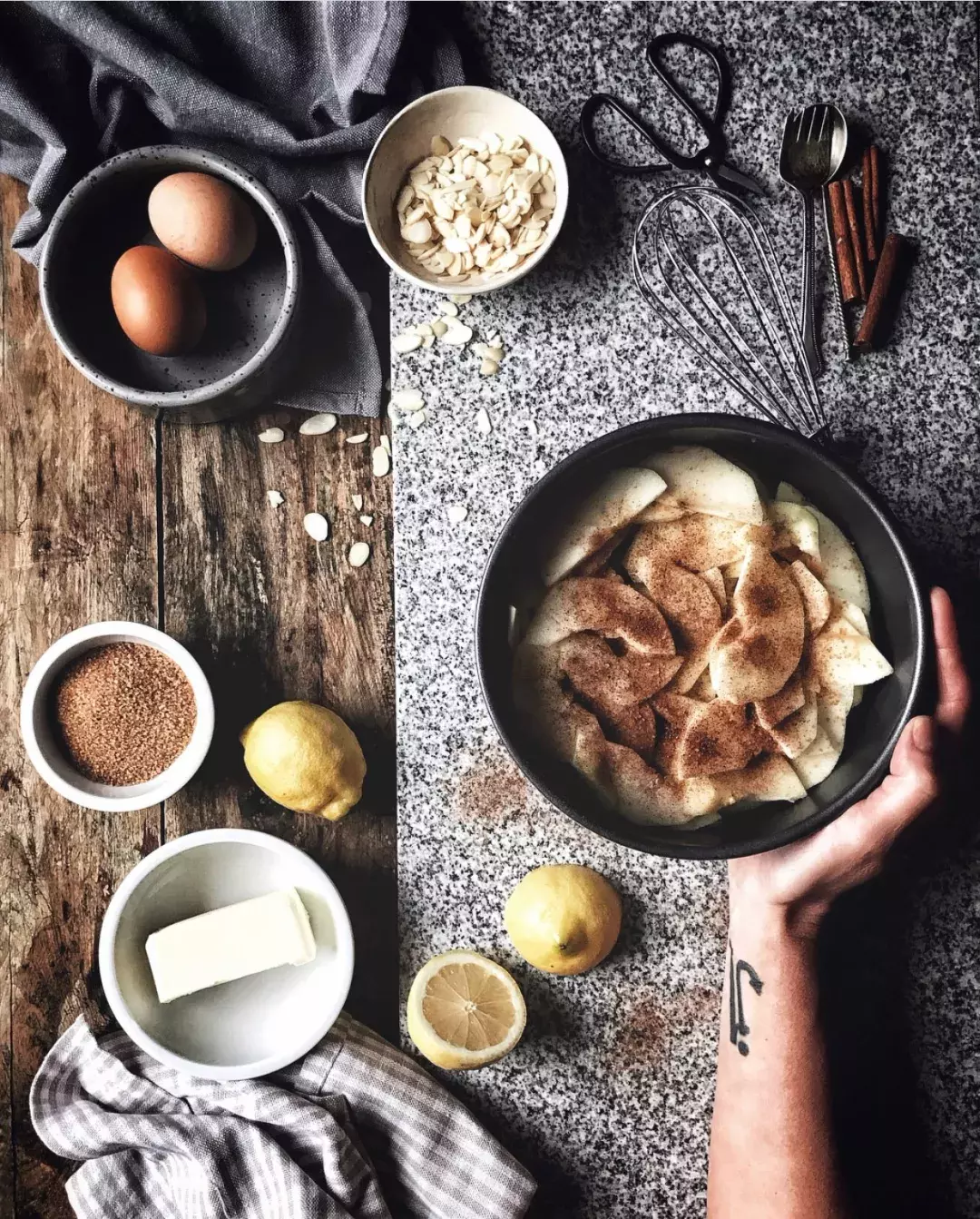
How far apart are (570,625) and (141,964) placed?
1.93 ft

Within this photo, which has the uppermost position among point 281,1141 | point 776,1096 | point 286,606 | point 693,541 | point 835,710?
point 693,541

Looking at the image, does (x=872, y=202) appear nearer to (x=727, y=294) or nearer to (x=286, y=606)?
(x=727, y=294)

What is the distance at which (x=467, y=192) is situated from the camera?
1062 mm

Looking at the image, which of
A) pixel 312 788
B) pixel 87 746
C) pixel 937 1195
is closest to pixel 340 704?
pixel 312 788

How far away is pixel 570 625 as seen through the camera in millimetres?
957

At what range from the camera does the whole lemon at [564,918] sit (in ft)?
3.27

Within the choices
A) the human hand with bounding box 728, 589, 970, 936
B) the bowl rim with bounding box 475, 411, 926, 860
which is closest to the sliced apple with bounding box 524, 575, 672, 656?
the bowl rim with bounding box 475, 411, 926, 860

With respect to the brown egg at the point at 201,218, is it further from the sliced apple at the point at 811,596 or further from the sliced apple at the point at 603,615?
the sliced apple at the point at 811,596

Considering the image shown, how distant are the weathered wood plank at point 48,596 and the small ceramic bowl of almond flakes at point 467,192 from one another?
0.38m

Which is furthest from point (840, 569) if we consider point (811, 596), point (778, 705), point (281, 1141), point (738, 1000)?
point (281, 1141)

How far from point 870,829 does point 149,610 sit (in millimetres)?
806

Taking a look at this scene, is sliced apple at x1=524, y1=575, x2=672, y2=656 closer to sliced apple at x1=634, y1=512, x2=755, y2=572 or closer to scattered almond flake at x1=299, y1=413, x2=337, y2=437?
sliced apple at x1=634, y1=512, x2=755, y2=572

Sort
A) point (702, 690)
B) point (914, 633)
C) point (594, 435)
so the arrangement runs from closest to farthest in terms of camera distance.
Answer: point (914, 633) < point (702, 690) < point (594, 435)

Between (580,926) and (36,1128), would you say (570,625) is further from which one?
(36,1128)
